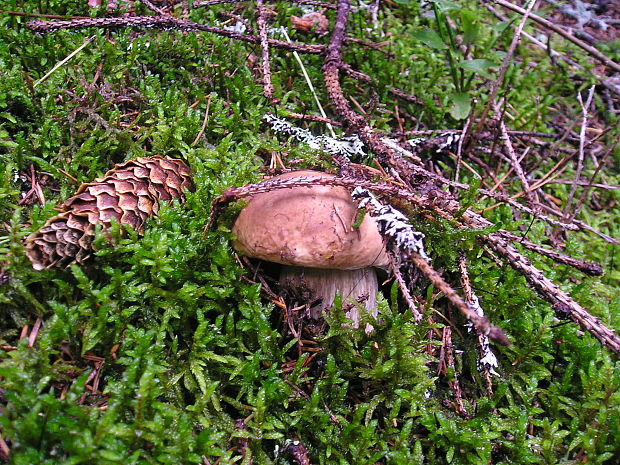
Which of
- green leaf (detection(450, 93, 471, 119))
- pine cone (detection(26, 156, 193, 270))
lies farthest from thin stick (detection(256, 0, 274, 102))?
green leaf (detection(450, 93, 471, 119))

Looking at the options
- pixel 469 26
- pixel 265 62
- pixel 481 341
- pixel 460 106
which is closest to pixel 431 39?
pixel 469 26

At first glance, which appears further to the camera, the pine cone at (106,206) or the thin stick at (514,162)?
the thin stick at (514,162)

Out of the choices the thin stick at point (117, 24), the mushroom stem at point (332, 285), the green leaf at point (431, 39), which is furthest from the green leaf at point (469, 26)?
the mushroom stem at point (332, 285)

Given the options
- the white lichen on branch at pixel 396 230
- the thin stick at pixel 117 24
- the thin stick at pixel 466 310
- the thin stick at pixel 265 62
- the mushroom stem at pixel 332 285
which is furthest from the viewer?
the thin stick at pixel 265 62

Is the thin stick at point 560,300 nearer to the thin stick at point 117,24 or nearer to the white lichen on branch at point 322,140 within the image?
the white lichen on branch at point 322,140

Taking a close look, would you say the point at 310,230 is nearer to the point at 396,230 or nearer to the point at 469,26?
the point at 396,230

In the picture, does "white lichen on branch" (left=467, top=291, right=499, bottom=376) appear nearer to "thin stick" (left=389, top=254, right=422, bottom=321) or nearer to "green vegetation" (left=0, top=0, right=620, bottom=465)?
"green vegetation" (left=0, top=0, right=620, bottom=465)
